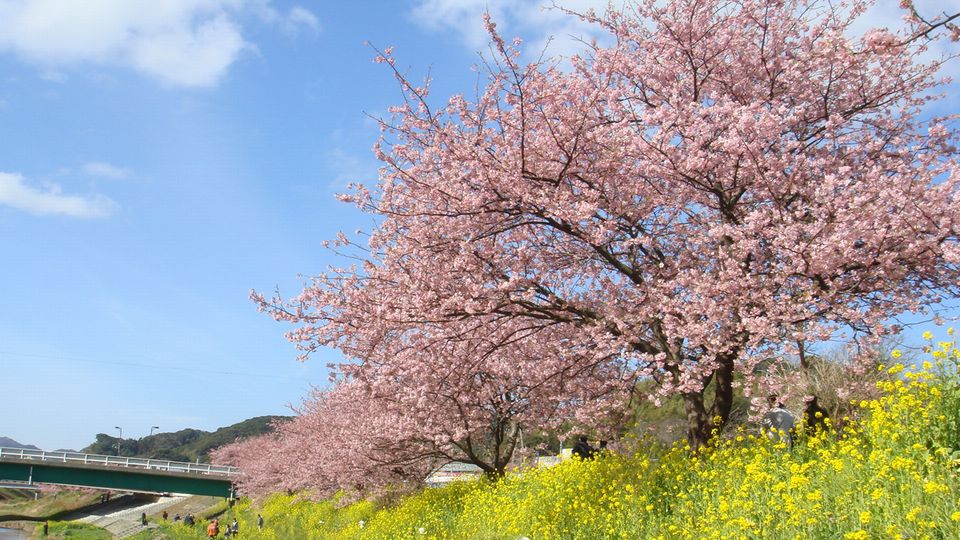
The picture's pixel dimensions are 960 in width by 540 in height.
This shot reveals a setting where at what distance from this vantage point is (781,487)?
7.23m

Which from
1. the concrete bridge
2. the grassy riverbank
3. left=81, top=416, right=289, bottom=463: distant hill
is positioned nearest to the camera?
the concrete bridge

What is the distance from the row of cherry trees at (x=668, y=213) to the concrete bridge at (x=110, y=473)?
60.4m

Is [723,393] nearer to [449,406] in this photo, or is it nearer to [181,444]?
[449,406]

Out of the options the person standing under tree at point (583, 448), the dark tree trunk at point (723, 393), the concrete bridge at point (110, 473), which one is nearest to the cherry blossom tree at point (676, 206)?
the dark tree trunk at point (723, 393)

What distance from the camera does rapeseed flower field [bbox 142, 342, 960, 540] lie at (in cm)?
629

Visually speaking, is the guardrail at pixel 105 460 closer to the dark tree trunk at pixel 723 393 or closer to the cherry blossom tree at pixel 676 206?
the cherry blossom tree at pixel 676 206

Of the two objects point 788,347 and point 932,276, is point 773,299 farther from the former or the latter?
point 932,276

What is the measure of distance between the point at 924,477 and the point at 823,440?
3.22 m

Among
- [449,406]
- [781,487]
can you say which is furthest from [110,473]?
[781,487]

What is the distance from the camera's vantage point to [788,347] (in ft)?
31.9

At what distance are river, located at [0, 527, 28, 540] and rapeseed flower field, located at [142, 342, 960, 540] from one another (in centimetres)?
6982

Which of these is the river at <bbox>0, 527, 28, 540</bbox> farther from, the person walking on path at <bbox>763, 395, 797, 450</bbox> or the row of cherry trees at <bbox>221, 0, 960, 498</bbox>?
A: the person walking on path at <bbox>763, 395, 797, 450</bbox>

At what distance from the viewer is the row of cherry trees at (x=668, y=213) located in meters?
9.57

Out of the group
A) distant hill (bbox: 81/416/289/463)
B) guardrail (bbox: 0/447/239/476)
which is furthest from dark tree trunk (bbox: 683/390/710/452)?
distant hill (bbox: 81/416/289/463)
